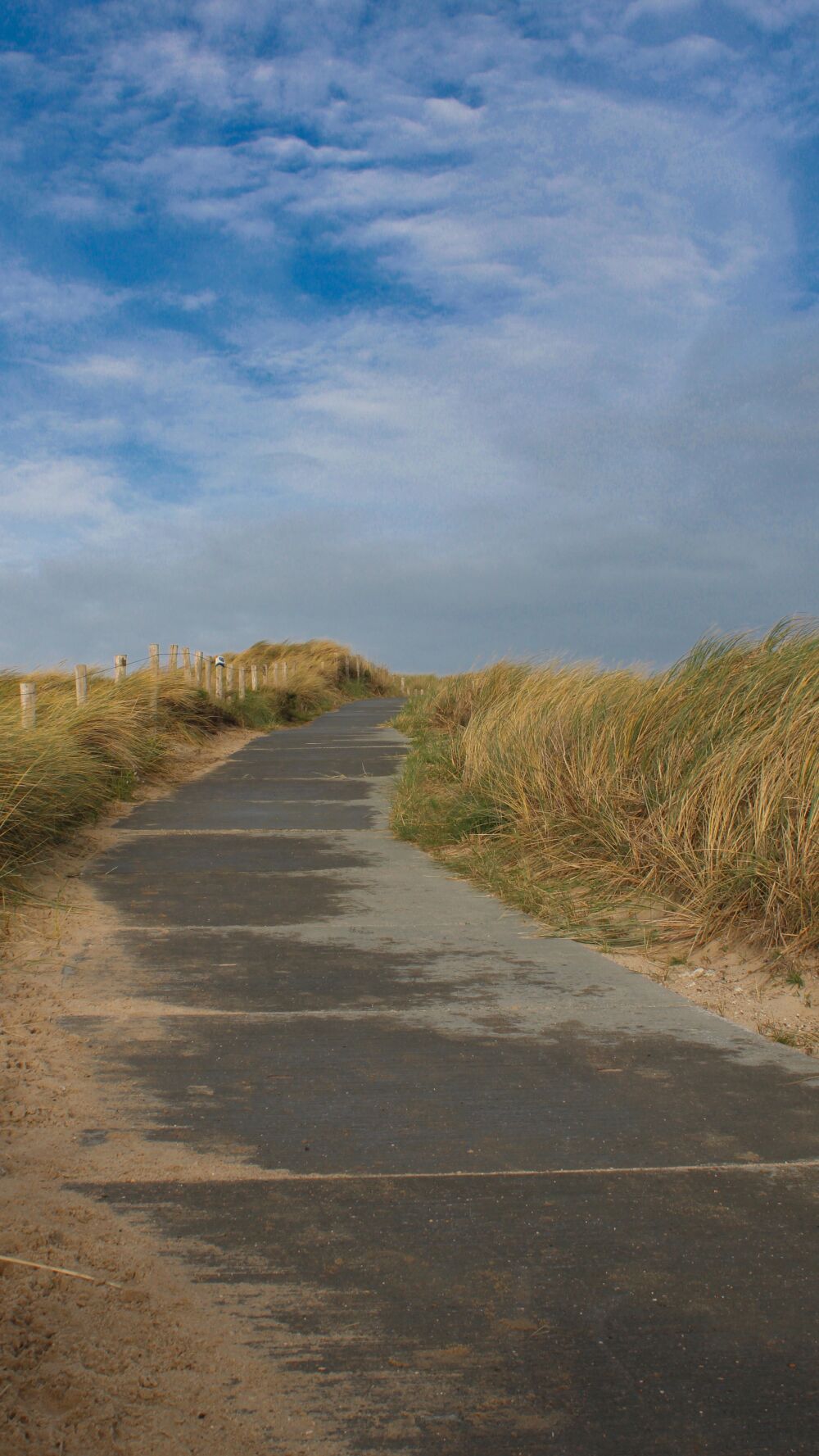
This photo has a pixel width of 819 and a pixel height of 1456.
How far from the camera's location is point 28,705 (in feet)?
31.8

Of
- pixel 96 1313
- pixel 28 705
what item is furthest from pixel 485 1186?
pixel 28 705

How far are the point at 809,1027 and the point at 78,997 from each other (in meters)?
3.05

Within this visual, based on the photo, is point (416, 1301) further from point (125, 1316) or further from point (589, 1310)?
point (125, 1316)

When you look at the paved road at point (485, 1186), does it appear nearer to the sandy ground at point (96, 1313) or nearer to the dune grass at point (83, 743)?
the sandy ground at point (96, 1313)

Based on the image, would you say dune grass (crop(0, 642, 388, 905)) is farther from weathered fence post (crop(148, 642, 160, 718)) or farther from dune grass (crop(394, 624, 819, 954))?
dune grass (crop(394, 624, 819, 954))

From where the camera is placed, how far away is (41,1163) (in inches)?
122

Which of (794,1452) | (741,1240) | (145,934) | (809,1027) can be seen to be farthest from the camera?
(145,934)

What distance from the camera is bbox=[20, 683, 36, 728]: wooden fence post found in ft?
30.7

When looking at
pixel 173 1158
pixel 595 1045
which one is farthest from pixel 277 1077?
pixel 595 1045

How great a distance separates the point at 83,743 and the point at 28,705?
903 millimetres

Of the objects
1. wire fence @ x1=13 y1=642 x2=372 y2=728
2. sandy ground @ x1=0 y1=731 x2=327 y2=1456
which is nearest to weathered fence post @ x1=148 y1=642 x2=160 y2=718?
wire fence @ x1=13 y1=642 x2=372 y2=728

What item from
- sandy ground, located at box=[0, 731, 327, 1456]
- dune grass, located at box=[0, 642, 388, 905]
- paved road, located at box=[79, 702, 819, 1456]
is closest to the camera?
sandy ground, located at box=[0, 731, 327, 1456]

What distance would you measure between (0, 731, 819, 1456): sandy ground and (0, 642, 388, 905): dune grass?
2.73m

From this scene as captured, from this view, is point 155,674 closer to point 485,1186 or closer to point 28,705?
point 28,705
